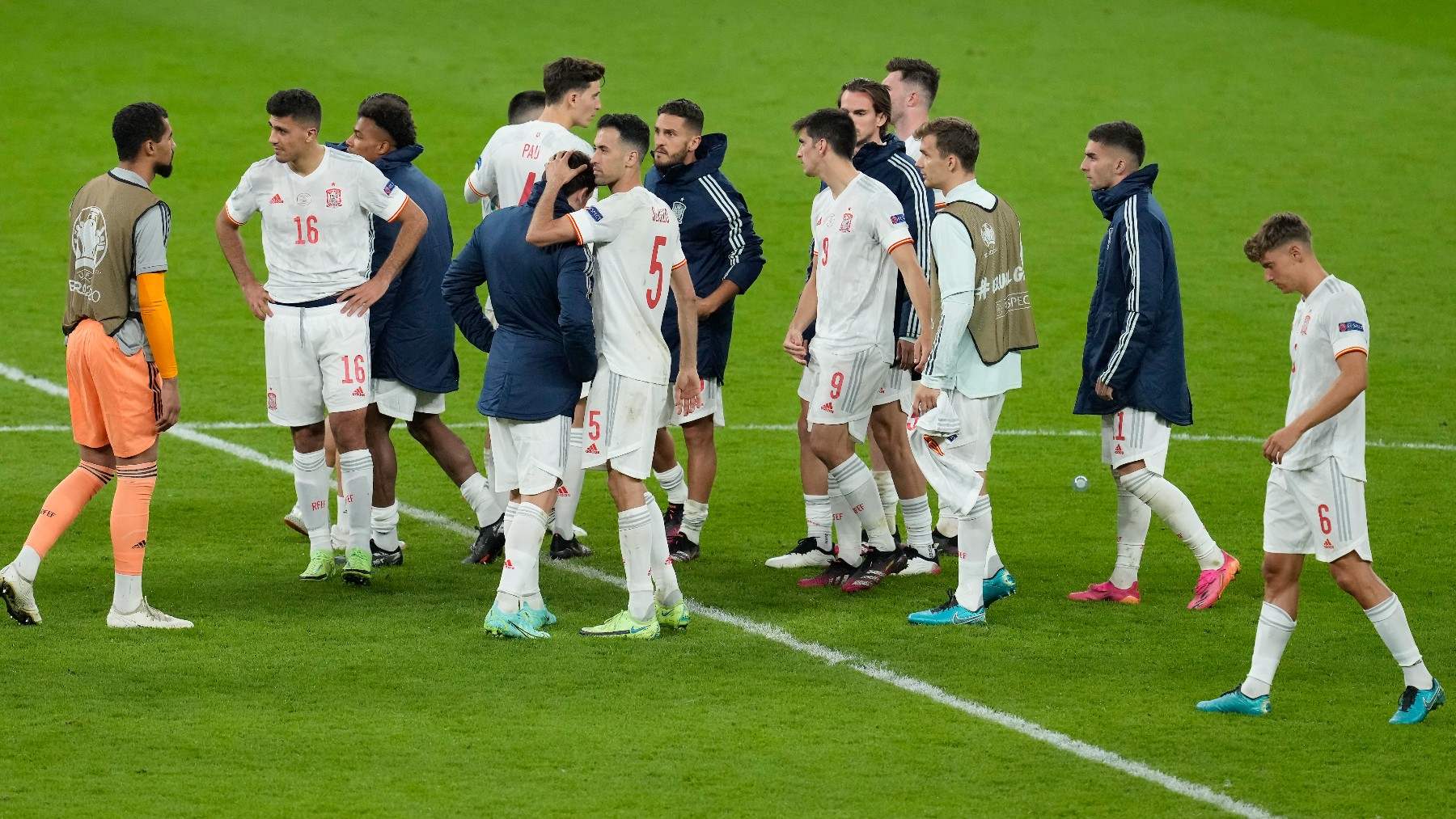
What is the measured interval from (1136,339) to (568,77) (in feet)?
11.7

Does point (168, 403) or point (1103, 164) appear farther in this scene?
point (1103, 164)

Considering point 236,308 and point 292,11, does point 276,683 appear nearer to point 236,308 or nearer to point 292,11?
point 236,308

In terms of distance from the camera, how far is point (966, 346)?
805 cm

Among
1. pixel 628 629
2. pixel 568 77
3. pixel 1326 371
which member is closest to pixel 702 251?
pixel 568 77

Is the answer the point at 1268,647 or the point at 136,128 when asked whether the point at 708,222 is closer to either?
the point at 136,128

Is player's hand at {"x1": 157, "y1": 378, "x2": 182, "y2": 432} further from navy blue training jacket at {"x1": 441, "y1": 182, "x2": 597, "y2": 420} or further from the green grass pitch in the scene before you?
navy blue training jacket at {"x1": 441, "y1": 182, "x2": 597, "y2": 420}

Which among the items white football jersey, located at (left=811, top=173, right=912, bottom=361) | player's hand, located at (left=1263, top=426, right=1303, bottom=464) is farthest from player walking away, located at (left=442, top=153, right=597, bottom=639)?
player's hand, located at (left=1263, top=426, right=1303, bottom=464)

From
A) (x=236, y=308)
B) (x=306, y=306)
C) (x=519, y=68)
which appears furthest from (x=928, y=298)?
(x=519, y=68)

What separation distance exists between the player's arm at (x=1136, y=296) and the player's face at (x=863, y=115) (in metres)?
1.39

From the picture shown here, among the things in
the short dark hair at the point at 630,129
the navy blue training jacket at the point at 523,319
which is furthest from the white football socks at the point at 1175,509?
the short dark hair at the point at 630,129

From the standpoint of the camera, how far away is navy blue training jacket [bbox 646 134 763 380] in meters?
9.08

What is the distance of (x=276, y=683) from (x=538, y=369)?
159 centimetres

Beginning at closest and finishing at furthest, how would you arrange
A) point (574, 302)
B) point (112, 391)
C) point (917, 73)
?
point (574, 302)
point (112, 391)
point (917, 73)

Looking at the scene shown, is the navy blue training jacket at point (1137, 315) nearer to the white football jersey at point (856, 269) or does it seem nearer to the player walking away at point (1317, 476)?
the white football jersey at point (856, 269)
